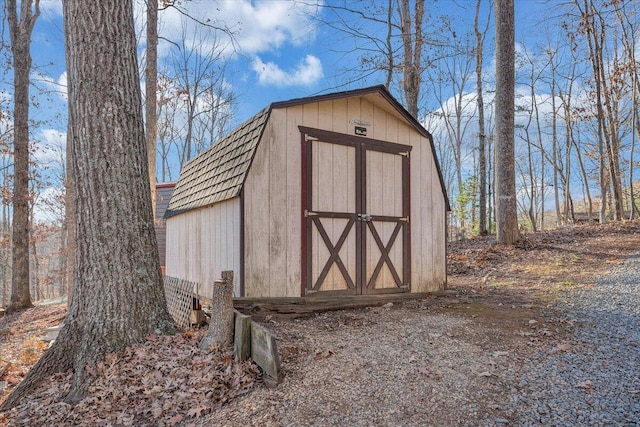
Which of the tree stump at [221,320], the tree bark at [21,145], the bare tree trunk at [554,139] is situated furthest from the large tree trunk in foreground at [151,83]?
the bare tree trunk at [554,139]

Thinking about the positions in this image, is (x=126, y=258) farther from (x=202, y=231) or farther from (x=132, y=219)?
(x=202, y=231)

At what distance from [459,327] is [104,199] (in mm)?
4274

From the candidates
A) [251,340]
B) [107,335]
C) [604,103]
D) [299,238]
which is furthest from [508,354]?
[604,103]

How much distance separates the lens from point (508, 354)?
367 centimetres

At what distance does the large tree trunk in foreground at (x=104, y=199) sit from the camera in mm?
3885

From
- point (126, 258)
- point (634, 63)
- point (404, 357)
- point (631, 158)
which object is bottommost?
point (404, 357)

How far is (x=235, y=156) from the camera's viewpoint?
584 centimetres

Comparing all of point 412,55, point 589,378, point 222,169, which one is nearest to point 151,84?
point 222,169

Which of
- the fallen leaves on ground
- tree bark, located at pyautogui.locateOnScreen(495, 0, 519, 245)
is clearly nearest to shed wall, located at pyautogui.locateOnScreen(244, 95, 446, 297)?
the fallen leaves on ground

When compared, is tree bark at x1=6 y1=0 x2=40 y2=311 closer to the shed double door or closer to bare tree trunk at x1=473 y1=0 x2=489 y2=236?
the shed double door

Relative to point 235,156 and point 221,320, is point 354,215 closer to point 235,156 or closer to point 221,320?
point 235,156

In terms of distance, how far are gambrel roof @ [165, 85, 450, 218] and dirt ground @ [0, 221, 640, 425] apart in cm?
196

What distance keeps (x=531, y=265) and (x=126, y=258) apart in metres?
8.10

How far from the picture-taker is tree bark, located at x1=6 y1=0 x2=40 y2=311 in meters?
10.4
